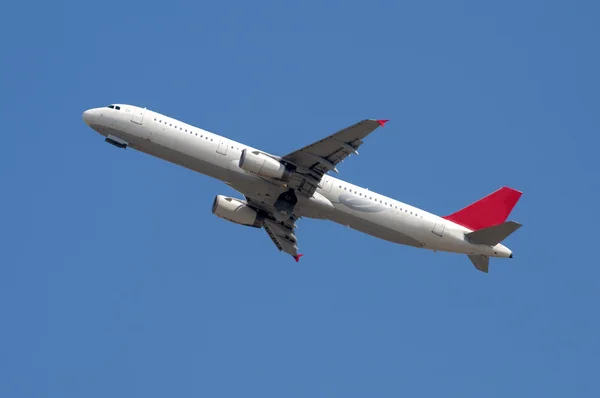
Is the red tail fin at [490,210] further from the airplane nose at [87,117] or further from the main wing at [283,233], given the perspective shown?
the airplane nose at [87,117]

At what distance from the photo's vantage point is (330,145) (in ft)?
192

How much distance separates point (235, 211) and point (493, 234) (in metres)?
17.7

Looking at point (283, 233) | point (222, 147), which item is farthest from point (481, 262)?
point (222, 147)

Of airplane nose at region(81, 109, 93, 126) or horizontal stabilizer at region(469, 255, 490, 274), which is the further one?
horizontal stabilizer at region(469, 255, 490, 274)

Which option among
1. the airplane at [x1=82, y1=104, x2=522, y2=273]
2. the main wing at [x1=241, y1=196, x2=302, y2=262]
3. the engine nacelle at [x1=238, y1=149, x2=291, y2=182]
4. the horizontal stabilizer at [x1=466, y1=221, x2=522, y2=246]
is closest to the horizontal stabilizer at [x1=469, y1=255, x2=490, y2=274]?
the airplane at [x1=82, y1=104, x2=522, y2=273]

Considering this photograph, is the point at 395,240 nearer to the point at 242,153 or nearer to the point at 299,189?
the point at 299,189

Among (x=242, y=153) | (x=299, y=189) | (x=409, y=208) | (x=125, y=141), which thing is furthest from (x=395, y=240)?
(x=125, y=141)

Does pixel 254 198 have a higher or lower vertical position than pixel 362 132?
lower

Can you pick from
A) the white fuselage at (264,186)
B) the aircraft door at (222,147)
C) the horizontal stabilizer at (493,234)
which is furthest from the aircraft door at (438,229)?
the aircraft door at (222,147)

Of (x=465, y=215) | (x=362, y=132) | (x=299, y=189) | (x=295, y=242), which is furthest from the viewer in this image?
(x=295, y=242)

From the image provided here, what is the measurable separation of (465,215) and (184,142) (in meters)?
19.8

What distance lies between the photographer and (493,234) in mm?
62656

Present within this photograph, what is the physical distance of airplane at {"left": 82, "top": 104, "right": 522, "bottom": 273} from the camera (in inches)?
2350

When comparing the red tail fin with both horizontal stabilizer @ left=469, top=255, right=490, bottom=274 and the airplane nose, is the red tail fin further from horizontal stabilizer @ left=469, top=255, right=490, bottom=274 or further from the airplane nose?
the airplane nose
